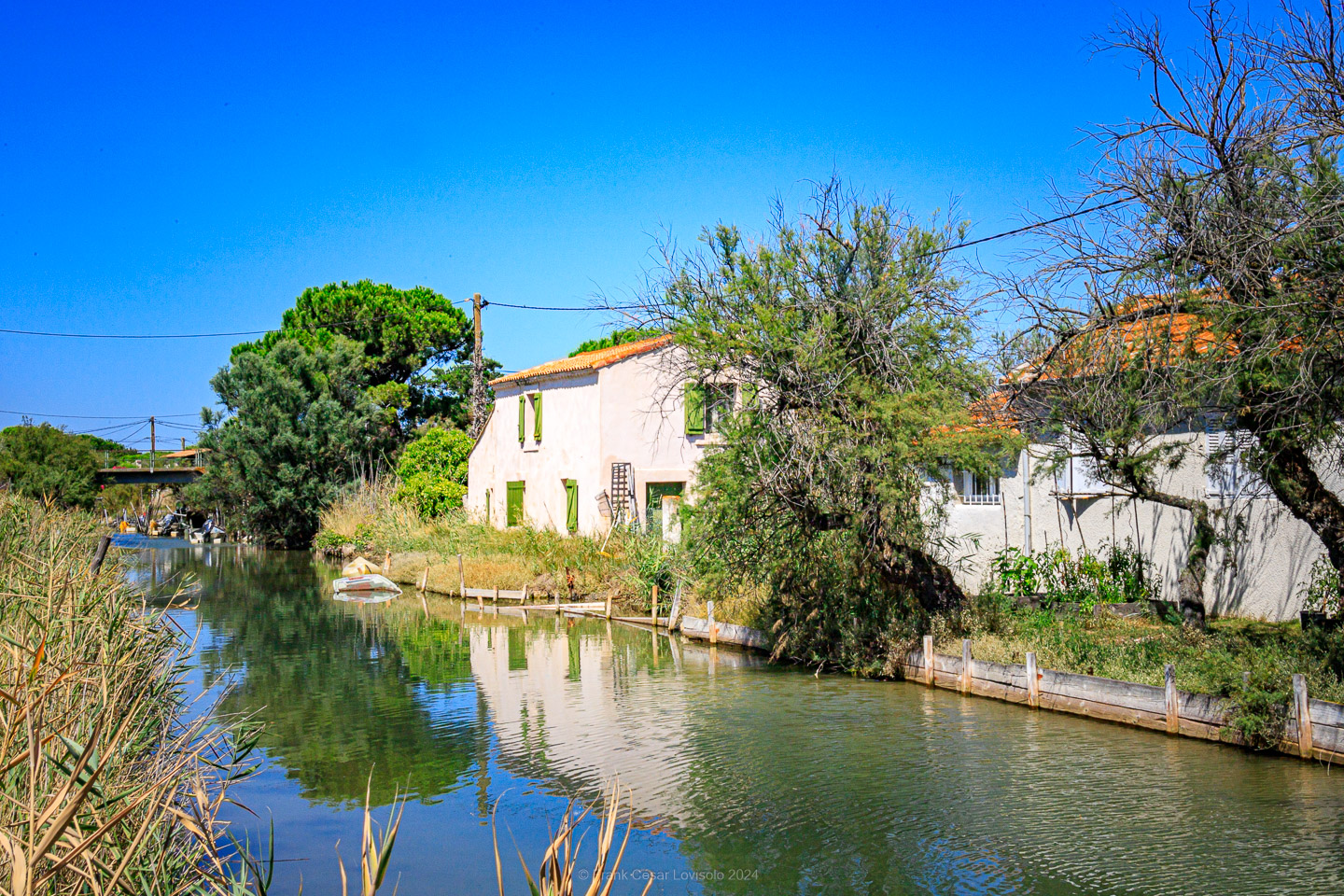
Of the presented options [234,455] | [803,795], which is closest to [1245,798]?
[803,795]

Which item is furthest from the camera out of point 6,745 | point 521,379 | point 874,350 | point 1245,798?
point 521,379

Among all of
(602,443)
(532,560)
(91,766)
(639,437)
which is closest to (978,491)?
(639,437)

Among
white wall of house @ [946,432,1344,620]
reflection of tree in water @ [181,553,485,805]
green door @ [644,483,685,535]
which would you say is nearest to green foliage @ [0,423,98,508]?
reflection of tree in water @ [181,553,485,805]

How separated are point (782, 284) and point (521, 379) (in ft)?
60.5

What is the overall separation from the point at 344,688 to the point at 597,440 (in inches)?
544

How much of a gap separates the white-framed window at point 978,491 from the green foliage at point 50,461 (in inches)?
1155

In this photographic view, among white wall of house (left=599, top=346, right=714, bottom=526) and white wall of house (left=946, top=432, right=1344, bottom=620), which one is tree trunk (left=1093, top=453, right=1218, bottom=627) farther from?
white wall of house (left=599, top=346, right=714, bottom=526)

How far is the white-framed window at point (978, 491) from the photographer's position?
1962cm

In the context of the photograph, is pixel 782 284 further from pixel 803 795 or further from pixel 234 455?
pixel 234 455

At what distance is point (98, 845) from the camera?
4215mm

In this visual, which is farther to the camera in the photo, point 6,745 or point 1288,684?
point 1288,684

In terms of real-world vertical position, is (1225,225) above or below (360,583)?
above

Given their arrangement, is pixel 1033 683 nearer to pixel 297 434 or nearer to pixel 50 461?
pixel 50 461

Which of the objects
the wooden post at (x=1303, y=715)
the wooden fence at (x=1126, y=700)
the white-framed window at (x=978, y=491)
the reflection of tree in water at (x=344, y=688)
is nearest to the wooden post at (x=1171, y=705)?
the wooden fence at (x=1126, y=700)
